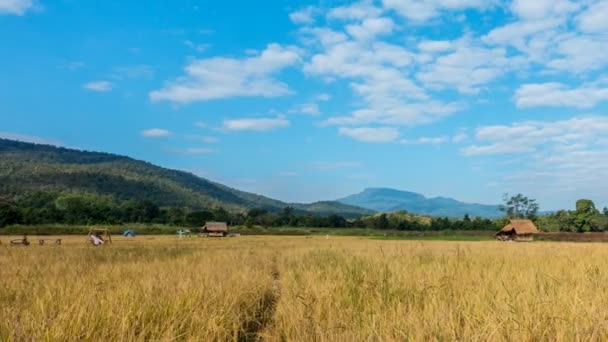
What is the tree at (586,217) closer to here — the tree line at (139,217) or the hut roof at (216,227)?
the tree line at (139,217)

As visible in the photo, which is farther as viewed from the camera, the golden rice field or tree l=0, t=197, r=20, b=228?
tree l=0, t=197, r=20, b=228

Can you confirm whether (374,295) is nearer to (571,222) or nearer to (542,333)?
(542,333)

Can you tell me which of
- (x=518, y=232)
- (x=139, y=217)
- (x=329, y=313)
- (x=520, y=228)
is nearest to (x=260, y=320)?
(x=329, y=313)

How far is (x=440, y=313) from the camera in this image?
13.2 feet

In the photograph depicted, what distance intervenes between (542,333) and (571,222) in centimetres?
11123

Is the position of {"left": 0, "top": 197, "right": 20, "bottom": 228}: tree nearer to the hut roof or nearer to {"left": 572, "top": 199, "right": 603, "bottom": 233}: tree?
the hut roof

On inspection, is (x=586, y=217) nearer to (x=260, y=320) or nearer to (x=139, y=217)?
(x=139, y=217)

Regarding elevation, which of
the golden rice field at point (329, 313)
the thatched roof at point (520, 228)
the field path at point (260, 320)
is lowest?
the field path at point (260, 320)

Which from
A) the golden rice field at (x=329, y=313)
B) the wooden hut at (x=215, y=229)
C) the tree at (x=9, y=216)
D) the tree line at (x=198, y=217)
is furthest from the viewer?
the tree line at (x=198, y=217)

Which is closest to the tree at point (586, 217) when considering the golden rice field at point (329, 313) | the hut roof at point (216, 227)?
the hut roof at point (216, 227)

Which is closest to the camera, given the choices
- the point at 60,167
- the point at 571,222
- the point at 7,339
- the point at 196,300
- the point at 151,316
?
the point at 7,339

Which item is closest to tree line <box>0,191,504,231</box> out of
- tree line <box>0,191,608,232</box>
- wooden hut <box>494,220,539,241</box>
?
tree line <box>0,191,608,232</box>

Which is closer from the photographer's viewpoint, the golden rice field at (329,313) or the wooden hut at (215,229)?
the golden rice field at (329,313)

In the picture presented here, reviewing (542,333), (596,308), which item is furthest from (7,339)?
(596,308)
